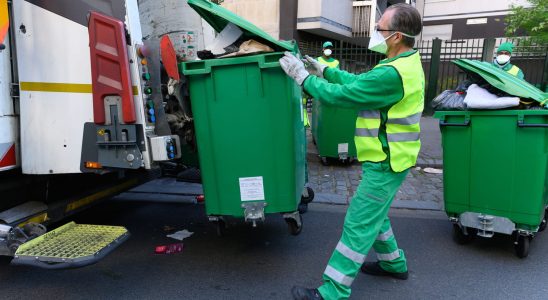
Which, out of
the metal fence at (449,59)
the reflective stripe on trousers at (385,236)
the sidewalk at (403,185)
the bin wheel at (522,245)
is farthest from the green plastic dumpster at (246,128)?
the metal fence at (449,59)

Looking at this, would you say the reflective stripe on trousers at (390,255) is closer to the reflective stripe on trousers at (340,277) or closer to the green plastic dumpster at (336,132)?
the reflective stripe on trousers at (340,277)

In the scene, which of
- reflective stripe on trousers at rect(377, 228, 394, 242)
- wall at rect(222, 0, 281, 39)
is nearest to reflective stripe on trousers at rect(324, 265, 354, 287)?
reflective stripe on trousers at rect(377, 228, 394, 242)

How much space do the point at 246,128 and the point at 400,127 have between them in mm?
974

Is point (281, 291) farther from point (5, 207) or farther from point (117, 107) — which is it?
point (5, 207)

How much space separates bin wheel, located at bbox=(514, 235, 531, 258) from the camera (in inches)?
126

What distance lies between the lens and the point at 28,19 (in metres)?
2.50

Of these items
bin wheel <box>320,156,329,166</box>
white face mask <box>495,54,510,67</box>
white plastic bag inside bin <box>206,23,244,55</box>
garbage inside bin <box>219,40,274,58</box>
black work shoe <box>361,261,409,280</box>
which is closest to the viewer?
garbage inside bin <box>219,40,274,58</box>

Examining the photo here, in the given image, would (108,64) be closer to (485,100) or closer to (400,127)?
(400,127)

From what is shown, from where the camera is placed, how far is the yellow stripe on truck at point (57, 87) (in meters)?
2.54

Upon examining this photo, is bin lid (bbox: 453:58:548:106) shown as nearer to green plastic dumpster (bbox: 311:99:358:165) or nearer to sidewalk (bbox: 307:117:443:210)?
sidewalk (bbox: 307:117:443:210)

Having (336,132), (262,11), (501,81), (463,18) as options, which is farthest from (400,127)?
(463,18)

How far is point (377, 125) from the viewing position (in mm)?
2510

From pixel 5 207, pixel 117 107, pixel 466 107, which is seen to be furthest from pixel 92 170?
pixel 466 107

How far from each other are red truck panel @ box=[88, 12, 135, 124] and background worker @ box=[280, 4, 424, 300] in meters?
0.97
